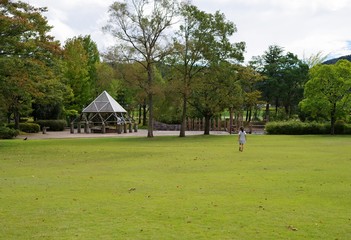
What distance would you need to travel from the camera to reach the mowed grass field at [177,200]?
7.44m

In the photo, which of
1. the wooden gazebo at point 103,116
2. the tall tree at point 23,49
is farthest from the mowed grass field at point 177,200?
the wooden gazebo at point 103,116

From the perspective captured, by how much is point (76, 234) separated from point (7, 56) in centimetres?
2341

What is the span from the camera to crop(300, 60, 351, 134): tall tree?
43562 millimetres

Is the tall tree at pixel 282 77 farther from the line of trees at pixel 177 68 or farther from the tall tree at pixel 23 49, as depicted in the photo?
the tall tree at pixel 23 49

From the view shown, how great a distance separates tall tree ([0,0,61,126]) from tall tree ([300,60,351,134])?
89.7ft

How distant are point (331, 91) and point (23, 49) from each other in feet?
101

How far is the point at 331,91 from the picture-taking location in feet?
145

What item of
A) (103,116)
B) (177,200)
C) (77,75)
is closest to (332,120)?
(103,116)

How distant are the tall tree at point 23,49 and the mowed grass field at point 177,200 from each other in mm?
9991

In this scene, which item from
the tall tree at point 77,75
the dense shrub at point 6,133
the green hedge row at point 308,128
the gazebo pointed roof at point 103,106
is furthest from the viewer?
the tall tree at point 77,75

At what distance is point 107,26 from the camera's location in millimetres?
36969

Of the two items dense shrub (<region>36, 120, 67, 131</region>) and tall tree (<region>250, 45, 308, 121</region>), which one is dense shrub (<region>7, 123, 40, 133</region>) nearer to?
dense shrub (<region>36, 120, 67, 131</region>)

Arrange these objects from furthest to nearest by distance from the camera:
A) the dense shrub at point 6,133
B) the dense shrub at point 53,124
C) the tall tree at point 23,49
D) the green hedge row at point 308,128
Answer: the dense shrub at point 53,124, the green hedge row at point 308,128, the dense shrub at point 6,133, the tall tree at point 23,49

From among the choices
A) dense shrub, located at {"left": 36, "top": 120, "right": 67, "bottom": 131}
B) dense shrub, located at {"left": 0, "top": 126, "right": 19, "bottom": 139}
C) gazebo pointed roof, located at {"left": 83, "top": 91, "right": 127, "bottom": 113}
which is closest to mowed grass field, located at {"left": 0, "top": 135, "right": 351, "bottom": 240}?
dense shrub, located at {"left": 0, "top": 126, "right": 19, "bottom": 139}
